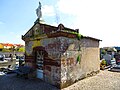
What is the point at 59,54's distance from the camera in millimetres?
8875

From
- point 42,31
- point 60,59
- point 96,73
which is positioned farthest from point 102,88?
point 42,31

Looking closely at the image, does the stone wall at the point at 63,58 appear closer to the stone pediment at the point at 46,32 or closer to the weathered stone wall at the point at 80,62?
the weathered stone wall at the point at 80,62

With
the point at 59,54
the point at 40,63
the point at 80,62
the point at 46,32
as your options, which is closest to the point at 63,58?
the point at 59,54

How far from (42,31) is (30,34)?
1999 millimetres

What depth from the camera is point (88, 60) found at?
11.8 m

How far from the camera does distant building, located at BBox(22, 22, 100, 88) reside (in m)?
8.97

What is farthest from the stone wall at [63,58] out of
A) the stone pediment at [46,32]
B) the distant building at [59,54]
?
the stone pediment at [46,32]

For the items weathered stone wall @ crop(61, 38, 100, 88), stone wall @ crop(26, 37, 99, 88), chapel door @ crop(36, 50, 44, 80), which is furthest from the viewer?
chapel door @ crop(36, 50, 44, 80)

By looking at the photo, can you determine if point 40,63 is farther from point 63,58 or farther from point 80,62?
point 80,62

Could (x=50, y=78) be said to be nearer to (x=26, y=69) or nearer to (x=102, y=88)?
(x=26, y=69)

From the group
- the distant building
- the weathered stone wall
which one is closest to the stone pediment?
the distant building

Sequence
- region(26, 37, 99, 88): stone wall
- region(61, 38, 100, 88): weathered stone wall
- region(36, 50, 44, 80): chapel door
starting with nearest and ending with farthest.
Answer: region(26, 37, 99, 88): stone wall
region(61, 38, 100, 88): weathered stone wall
region(36, 50, 44, 80): chapel door

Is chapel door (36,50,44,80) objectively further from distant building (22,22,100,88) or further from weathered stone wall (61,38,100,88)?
weathered stone wall (61,38,100,88)

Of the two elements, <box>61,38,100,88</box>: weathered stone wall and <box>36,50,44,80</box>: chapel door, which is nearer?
<box>61,38,100,88</box>: weathered stone wall
